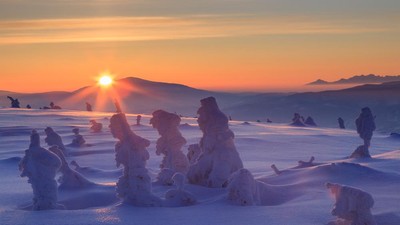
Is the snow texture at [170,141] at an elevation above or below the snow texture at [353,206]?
above

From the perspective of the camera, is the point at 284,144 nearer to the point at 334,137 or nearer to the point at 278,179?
the point at 334,137

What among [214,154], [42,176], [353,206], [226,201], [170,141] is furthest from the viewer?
[170,141]

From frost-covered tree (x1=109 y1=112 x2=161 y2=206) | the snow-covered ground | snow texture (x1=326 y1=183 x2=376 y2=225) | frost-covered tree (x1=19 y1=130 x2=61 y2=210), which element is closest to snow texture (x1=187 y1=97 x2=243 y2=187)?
the snow-covered ground

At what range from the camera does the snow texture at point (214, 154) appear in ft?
56.3

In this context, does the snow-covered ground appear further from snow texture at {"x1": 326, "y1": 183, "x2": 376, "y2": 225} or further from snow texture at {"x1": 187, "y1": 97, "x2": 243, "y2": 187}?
snow texture at {"x1": 326, "y1": 183, "x2": 376, "y2": 225}

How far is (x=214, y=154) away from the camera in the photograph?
17.4 meters

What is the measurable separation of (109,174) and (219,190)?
6.29 m

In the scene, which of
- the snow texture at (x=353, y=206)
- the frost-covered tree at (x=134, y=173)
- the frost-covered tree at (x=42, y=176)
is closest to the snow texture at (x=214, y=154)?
the frost-covered tree at (x=134, y=173)

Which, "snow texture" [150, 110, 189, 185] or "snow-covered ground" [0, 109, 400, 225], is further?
"snow texture" [150, 110, 189, 185]

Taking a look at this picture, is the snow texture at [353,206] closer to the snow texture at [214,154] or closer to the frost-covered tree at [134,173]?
the frost-covered tree at [134,173]

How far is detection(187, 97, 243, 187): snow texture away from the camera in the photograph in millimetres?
17156

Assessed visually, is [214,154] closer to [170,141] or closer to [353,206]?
[170,141]

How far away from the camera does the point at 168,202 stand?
14.4 m

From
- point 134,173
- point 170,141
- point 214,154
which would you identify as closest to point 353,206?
point 134,173
